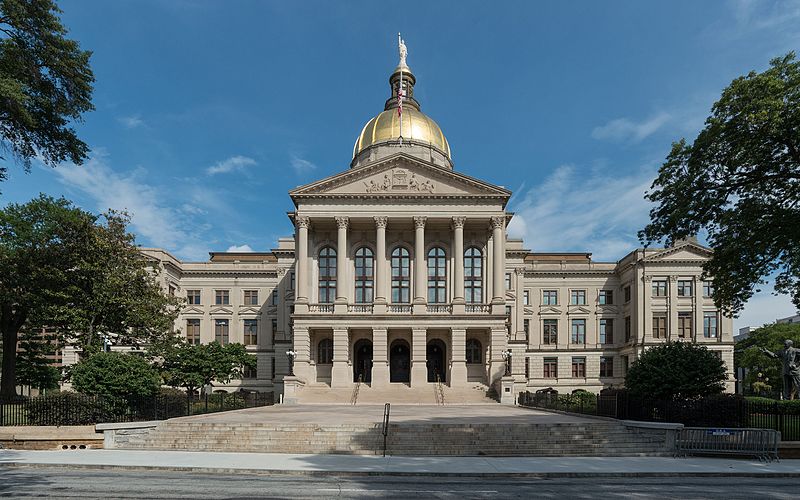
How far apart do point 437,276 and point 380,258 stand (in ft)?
19.7

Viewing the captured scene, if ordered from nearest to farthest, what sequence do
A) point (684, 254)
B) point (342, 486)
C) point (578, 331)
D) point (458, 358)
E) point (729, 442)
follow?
point (342, 486) < point (729, 442) < point (458, 358) < point (684, 254) < point (578, 331)

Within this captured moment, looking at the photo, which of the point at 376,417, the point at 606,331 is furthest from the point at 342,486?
the point at 606,331

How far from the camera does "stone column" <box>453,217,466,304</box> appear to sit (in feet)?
159

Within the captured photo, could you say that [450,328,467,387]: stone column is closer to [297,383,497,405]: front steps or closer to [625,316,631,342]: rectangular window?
[297,383,497,405]: front steps

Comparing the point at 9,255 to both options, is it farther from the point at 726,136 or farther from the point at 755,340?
the point at 755,340

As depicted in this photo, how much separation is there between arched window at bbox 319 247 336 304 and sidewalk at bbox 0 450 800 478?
31800mm

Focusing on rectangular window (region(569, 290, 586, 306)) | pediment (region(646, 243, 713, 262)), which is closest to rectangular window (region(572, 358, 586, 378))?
rectangular window (region(569, 290, 586, 306))

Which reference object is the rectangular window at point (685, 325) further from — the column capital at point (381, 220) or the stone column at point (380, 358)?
the column capital at point (381, 220)

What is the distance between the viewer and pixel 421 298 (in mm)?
48219

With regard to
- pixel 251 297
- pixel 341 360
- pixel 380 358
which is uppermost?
pixel 251 297

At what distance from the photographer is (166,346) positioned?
34656 millimetres

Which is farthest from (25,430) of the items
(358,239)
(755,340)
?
(755,340)

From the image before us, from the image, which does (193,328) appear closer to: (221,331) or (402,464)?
(221,331)

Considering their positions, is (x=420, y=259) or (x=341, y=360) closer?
(x=341, y=360)
